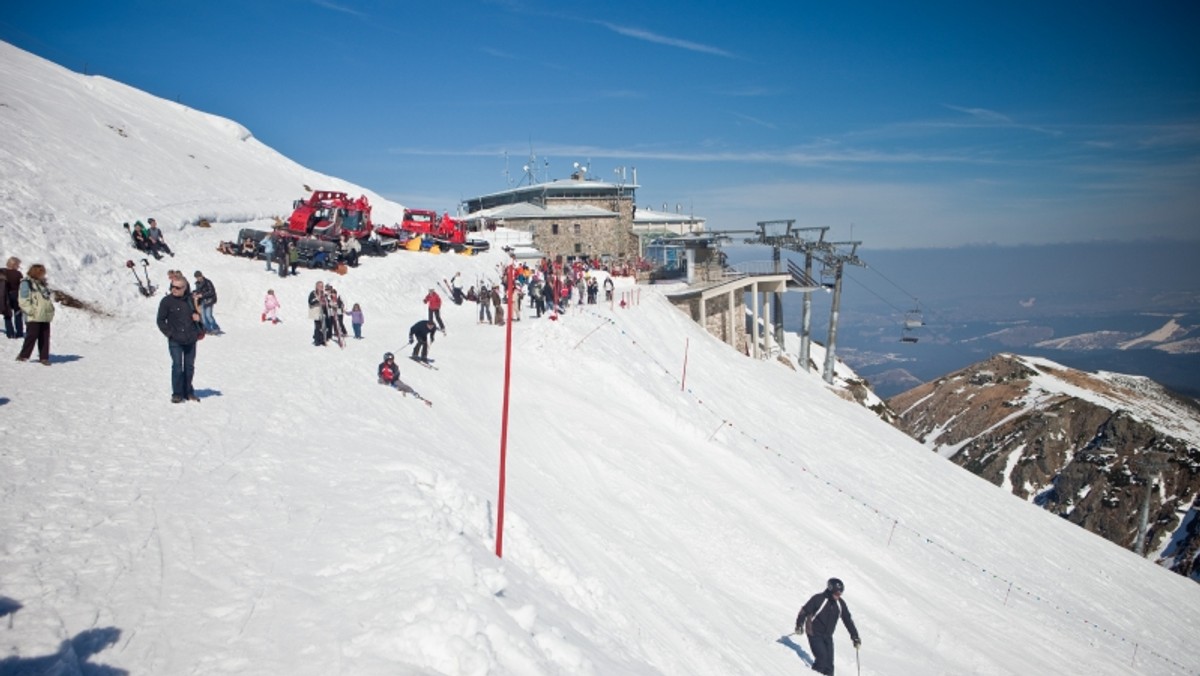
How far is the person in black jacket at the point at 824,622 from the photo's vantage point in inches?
365

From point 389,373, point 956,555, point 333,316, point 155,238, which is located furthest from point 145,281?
point 956,555

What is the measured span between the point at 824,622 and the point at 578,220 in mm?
45122

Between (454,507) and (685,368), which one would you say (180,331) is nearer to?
(454,507)

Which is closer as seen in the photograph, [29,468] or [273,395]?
[29,468]

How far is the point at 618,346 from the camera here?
2348cm

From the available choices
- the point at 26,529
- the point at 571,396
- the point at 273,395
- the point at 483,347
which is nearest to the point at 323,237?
the point at 483,347

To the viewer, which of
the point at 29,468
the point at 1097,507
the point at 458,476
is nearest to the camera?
the point at 29,468

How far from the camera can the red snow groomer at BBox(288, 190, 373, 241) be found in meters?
28.8

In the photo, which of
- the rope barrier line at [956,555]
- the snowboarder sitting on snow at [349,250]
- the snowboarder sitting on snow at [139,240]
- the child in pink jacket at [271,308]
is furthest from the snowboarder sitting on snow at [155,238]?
the rope barrier line at [956,555]

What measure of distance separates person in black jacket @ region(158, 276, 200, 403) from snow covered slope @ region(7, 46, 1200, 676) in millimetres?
487

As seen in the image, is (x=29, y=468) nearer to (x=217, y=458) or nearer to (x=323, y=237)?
(x=217, y=458)

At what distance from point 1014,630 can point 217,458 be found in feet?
53.0

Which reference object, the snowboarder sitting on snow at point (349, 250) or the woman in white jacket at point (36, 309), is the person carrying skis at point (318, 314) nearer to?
the woman in white jacket at point (36, 309)

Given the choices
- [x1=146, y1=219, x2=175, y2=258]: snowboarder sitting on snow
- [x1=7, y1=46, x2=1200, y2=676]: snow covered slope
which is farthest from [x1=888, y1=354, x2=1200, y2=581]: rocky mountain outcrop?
[x1=146, y1=219, x2=175, y2=258]: snowboarder sitting on snow
